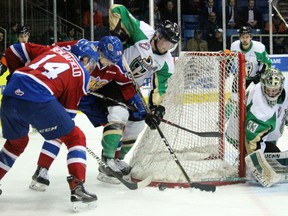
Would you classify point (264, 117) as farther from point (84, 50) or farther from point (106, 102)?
point (84, 50)

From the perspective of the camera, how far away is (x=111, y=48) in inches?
119

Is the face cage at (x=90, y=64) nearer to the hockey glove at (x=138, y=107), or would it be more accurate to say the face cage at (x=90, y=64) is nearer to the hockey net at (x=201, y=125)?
the hockey glove at (x=138, y=107)

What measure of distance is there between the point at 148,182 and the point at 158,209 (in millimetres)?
366

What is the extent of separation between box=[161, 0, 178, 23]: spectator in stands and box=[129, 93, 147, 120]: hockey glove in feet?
14.7

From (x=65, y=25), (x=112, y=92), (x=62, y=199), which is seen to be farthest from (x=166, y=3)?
(x=62, y=199)

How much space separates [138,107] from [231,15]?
5037 mm

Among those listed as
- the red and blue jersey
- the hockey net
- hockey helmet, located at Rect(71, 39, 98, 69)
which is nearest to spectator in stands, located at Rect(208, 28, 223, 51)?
the hockey net

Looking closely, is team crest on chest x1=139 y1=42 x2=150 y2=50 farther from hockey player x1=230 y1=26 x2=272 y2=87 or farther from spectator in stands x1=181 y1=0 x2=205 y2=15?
spectator in stands x1=181 y1=0 x2=205 y2=15

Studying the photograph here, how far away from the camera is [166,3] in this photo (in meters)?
7.88

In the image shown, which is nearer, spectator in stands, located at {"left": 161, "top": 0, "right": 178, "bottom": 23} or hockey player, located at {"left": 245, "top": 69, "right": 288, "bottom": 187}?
hockey player, located at {"left": 245, "top": 69, "right": 288, "bottom": 187}

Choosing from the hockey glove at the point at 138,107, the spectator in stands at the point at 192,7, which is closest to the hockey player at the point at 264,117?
the hockey glove at the point at 138,107

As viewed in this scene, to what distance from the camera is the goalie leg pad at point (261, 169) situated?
3.14 metres

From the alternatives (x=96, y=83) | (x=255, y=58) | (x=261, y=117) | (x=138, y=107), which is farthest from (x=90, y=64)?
(x=255, y=58)

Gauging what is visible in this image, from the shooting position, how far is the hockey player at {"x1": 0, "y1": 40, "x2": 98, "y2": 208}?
8.54 ft
